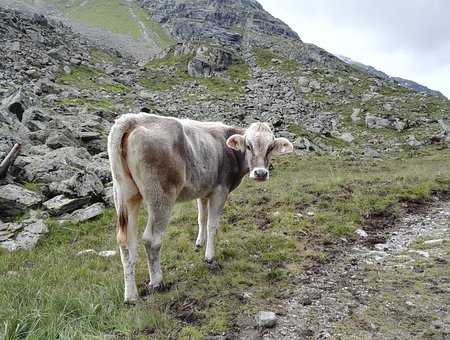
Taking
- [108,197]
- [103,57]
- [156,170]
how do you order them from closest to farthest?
[156,170]
[108,197]
[103,57]

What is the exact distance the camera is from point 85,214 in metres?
12.2

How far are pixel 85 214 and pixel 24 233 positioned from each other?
1960mm

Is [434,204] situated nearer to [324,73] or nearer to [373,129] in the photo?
[373,129]

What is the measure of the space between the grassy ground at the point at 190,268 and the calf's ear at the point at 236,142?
2.36 m

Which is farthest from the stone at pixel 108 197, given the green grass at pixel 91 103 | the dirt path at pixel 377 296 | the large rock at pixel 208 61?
the large rock at pixel 208 61

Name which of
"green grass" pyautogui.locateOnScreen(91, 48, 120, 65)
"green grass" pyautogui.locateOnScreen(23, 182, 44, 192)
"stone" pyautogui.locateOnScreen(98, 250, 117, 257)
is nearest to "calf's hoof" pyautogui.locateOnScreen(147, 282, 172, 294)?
"stone" pyautogui.locateOnScreen(98, 250, 117, 257)

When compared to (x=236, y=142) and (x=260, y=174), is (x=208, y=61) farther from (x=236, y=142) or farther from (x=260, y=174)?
(x=260, y=174)

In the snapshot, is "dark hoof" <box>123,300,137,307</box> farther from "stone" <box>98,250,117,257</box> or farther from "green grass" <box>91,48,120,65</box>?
"green grass" <box>91,48,120,65</box>

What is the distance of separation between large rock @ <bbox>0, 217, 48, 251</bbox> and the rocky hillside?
27 millimetres

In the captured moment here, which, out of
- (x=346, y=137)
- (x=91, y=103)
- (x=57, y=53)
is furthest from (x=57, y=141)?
(x=57, y=53)

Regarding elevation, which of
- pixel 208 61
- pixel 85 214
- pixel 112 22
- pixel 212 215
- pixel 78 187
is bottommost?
pixel 85 214

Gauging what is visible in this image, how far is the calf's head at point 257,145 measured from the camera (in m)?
8.72

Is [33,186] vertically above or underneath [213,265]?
underneath

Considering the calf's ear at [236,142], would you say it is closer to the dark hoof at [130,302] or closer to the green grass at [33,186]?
the dark hoof at [130,302]
